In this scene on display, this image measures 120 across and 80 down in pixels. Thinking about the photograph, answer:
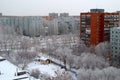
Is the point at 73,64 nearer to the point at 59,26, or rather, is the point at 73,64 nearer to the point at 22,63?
the point at 22,63

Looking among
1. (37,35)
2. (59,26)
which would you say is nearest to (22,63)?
(37,35)

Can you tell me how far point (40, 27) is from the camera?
86.1 feet

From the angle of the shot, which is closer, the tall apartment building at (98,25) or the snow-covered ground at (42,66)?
the snow-covered ground at (42,66)

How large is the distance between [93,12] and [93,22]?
75 cm

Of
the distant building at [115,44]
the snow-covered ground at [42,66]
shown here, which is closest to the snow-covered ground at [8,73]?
the snow-covered ground at [42,66]

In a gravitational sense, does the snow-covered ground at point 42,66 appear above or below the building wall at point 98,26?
below

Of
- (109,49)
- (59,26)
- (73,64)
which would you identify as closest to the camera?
(73,64)

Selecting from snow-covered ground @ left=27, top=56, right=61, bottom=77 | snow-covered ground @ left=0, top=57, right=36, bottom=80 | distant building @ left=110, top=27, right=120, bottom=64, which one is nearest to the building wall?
distant building @ left=110, top=27, right=120, bottom=64

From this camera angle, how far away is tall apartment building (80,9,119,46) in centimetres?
1411

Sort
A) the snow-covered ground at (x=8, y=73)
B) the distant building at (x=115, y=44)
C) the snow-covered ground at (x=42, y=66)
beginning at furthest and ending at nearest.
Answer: the distant building at (x=115, y=44)
the snow-covered ground at (x=42, y=66)
the snow-covered ground at (x=8, y=73)

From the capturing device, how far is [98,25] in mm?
14141

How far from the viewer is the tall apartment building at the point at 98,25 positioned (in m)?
14.1

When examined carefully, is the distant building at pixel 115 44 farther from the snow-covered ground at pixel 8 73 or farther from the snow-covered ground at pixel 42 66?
the snow-covered ground at pixel 8 73

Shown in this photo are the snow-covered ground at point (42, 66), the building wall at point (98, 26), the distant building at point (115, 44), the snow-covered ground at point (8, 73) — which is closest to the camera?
the snow-covered ground at point (8, 73)
